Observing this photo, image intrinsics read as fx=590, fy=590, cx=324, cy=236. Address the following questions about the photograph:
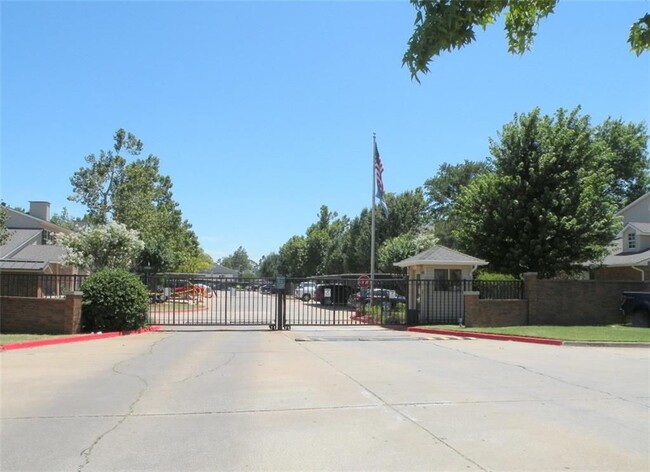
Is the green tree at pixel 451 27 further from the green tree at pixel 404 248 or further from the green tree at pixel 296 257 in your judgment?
the green tree at pixel 296 257

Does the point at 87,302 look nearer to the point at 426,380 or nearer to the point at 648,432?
the point at 426,380

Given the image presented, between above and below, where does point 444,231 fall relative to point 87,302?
above

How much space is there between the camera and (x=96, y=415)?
757cm

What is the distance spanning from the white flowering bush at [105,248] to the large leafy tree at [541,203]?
16444 mm

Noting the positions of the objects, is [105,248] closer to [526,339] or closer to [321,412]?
[526,339]

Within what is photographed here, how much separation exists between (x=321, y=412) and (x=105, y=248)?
950 inches

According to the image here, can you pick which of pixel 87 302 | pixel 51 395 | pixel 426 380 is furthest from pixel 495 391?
pixel 87 302

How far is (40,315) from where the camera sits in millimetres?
18891

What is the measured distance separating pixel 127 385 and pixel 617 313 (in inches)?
829

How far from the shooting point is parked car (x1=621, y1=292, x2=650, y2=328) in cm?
2269

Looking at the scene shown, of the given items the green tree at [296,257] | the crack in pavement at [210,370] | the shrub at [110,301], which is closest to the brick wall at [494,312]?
the crack in pavement at [210,370]

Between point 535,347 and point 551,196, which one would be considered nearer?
point 535,347

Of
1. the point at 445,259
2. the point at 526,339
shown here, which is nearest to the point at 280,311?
the point at 445,259

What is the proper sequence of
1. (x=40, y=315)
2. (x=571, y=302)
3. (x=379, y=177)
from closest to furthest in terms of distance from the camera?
(x=40, y=315) → (x=571, y=302) → (x=379, y=177)
